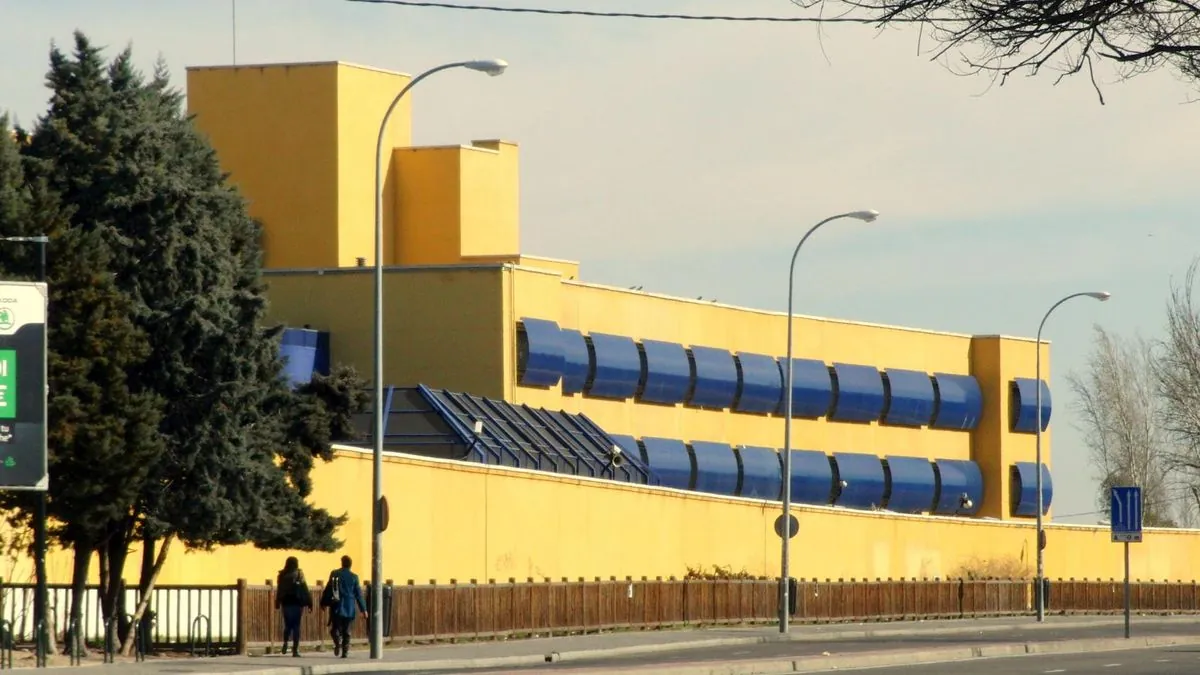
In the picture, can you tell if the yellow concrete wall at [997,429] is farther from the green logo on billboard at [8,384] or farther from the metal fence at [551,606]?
the green logo on billboard at [8,384]

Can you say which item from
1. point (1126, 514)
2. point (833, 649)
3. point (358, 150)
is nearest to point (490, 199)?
point (358, 150)

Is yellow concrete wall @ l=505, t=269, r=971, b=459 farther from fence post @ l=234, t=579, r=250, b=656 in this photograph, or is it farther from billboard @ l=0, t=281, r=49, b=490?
billboard @ l=0, t=281, r=49, b=490

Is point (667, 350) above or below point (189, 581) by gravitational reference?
above

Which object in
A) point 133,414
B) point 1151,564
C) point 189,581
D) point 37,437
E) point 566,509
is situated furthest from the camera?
point 1151,564

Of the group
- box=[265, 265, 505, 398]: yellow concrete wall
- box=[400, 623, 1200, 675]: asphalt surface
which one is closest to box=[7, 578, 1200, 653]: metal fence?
box=[400, 623, 1200, 675]: asphalt surface

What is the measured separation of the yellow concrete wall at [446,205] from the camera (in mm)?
68438

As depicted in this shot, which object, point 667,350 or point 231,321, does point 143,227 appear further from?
point 667,350

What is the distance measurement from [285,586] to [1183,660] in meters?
15.2

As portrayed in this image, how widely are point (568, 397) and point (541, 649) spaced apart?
78.4ft

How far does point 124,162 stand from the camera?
33.9m

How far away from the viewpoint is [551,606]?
147ft

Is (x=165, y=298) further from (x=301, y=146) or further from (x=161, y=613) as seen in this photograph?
(x=301, y=146)

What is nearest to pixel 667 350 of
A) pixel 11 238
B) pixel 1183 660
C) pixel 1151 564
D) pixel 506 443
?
pixel 506 443

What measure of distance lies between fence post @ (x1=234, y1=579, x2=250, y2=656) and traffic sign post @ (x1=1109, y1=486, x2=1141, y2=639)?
19450 mm
